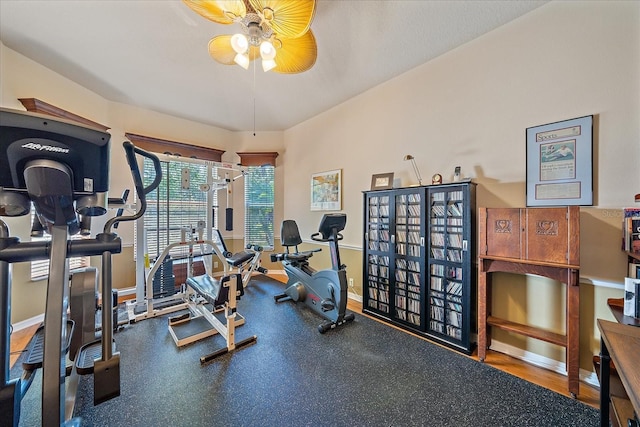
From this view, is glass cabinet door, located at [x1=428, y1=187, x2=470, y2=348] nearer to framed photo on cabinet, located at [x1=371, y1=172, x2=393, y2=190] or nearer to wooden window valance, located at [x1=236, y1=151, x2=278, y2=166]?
framed photo on cabinet, located at [x1=371, y1=172, x2=393, y2=190]

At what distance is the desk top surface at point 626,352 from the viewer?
83cm

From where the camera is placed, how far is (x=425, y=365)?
2.12 m

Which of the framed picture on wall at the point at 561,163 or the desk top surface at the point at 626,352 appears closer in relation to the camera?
the desk top surface at the point at 626,352

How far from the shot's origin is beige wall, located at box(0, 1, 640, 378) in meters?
1.83

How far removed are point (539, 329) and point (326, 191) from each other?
3080 mm

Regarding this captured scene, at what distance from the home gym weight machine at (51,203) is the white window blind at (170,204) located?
91.7 inches

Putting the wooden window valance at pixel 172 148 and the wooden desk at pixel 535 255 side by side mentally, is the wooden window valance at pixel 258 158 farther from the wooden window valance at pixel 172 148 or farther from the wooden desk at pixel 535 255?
the wooden desk at pixel 535 255

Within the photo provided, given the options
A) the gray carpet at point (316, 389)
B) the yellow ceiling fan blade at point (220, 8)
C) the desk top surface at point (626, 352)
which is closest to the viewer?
the desk top surface at point (626, 352)

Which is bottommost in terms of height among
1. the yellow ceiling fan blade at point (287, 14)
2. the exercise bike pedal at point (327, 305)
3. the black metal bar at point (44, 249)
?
the exercise bike pedal at point (327, 305)

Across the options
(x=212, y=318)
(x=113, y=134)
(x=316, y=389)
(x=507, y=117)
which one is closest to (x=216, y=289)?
(x=212, y=318)

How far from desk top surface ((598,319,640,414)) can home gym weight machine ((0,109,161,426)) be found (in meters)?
2.01

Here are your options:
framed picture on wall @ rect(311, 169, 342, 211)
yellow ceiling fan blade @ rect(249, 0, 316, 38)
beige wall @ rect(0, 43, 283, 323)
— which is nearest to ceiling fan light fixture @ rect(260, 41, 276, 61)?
yellow ceiling fan blade @ rect(249, 0, 316, 38)

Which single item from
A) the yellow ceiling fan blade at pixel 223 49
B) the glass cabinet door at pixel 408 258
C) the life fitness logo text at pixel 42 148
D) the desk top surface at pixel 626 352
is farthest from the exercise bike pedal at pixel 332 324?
the yellow ceiling fan blade at pixel 223 49

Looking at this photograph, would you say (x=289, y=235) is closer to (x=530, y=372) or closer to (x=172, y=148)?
(x=172, y=148)
